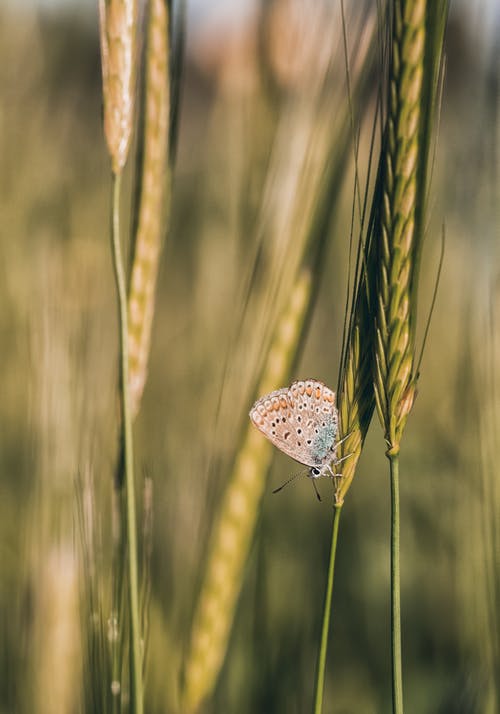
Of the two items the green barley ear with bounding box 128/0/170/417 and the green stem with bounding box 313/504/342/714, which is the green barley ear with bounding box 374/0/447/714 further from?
the green barley ear with bounding box 128/0/170/417

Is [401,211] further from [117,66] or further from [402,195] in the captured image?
[117,66]

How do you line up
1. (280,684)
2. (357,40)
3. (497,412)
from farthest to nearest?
(280,684) < (497,412) < (357,40)

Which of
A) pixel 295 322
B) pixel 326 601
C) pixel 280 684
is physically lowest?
pixel 280 684

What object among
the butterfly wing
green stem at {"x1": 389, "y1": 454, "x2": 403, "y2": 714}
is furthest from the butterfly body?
green stem at {"x1": 389, "y1": 454, "x2": 403, "y2": 714}

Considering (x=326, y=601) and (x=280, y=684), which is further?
(x=280, y=684)

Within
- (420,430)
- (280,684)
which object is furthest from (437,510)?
(280,684)

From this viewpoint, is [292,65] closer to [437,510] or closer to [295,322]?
[295,322]
